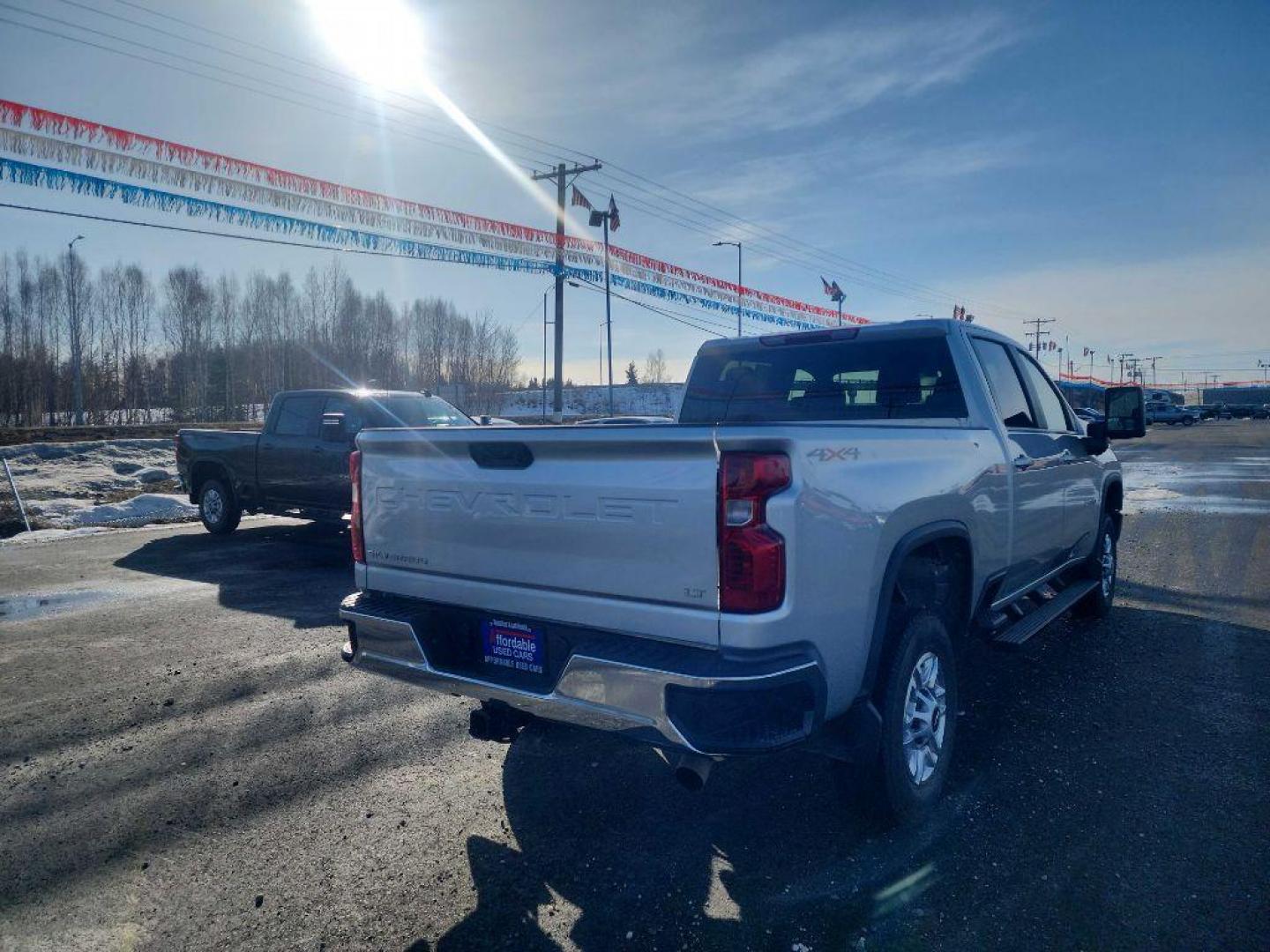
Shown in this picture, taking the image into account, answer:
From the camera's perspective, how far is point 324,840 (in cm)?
321

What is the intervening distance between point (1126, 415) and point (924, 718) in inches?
159

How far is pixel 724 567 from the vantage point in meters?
2.57

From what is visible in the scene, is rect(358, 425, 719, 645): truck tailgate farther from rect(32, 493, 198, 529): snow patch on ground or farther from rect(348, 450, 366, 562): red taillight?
rect(32, 493, 198, 529): snow patch on ground

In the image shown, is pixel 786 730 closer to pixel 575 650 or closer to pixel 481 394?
pixel 575 650

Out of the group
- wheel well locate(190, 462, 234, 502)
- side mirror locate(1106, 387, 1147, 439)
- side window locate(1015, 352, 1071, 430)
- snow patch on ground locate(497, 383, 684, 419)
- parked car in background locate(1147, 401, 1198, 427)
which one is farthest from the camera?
snow patch on ground locate(497, 383, 684, 419)

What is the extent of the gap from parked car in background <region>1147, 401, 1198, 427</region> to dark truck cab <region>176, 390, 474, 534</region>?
193 ft


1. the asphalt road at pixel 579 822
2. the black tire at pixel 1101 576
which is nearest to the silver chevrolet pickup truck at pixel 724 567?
the asphalt road at pixel 579 822

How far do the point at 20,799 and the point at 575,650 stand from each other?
2676 mm

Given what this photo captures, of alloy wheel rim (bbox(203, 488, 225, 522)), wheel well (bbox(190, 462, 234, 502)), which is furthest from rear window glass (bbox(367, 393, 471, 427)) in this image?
alloy wheel rim (bbox(203, 488, 225, 522))

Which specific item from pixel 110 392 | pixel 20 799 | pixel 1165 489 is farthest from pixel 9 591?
pixel 110 392

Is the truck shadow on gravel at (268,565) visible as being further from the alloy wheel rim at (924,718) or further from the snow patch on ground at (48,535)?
the alloy wheel rim at (924,718)

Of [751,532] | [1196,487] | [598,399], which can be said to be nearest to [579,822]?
[751,532]

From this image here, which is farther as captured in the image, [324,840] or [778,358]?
[778,358]

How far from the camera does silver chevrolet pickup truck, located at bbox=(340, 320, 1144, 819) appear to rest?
2557 millimetres
